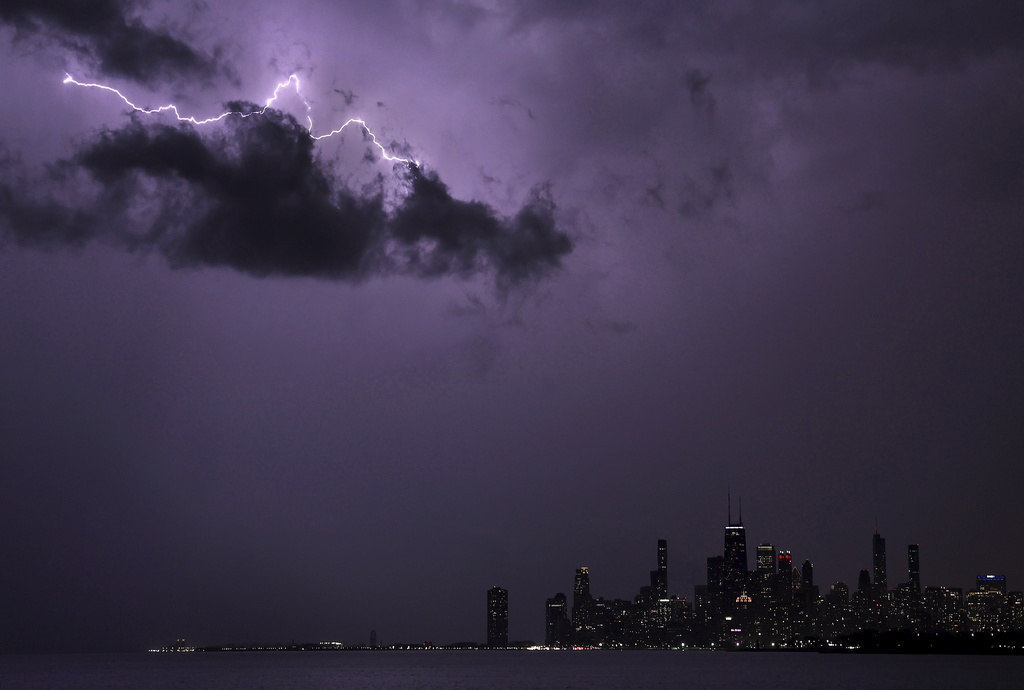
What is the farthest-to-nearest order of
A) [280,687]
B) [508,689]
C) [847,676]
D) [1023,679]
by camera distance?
[847,676] → [1023,679] → [280,687] → [508,689]

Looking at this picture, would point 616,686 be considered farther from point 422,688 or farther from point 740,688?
point 422,688

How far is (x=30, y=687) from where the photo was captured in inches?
6211

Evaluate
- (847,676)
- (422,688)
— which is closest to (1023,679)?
(847,676)

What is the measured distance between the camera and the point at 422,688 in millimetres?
145000

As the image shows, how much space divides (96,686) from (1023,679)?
159 metres

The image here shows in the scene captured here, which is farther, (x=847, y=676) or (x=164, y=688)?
(x=847, y=676)

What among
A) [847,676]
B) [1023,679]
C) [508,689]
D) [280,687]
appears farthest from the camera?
[847,676]

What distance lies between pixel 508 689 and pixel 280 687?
38270mm

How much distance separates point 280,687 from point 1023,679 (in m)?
127

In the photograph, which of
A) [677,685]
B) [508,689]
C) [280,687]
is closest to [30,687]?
[280,687]

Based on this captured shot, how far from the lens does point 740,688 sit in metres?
147

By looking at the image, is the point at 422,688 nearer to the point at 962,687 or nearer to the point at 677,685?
the point at 677,685

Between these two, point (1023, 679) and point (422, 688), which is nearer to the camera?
point (422, 688)

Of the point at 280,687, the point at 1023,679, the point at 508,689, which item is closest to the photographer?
the point at 508,689
